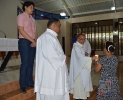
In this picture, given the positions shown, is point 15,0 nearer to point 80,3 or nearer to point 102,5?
point 80,3

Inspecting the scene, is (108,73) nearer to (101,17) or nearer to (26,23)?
(26,23)

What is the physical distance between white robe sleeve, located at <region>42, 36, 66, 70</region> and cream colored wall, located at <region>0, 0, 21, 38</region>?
19.7 ft

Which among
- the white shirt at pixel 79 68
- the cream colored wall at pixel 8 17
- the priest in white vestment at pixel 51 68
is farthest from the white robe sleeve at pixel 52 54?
the cream colored wall at pixel 8 17

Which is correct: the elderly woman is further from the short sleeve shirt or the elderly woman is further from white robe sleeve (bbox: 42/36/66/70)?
the short sleeve shirt

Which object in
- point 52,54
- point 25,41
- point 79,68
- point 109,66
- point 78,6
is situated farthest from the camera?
point 78,6

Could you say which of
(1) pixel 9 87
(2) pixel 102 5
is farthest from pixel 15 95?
(2) pixel 102 5

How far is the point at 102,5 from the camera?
1146cm

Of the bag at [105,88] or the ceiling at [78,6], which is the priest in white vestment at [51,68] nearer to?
the bag at [105,88]

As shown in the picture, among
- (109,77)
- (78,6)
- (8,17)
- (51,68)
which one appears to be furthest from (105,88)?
(78,6)

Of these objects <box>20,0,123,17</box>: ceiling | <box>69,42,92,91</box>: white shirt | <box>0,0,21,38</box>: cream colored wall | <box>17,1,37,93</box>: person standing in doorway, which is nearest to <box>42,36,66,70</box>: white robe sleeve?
<box>17,1,37,93</box>: person standing in doorway

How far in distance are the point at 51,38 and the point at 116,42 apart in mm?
9244

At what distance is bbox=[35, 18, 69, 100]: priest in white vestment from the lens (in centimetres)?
166

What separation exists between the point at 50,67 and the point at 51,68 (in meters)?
0.02

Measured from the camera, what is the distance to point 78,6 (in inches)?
474
